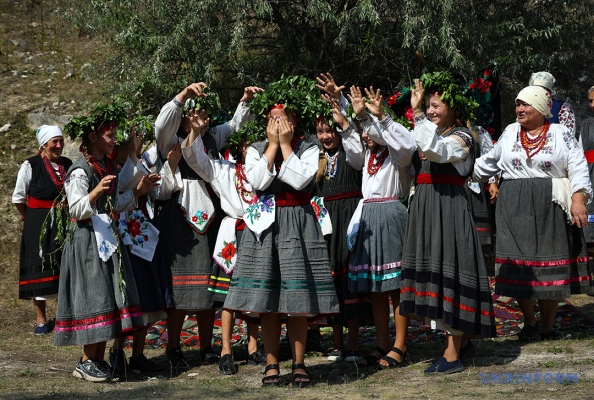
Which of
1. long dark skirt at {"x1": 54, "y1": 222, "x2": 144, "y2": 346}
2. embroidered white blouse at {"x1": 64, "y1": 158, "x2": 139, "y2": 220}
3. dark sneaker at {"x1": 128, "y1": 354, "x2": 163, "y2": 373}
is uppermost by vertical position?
embroidered white blouse at {"x1": 64, "y1": 158, "x2": 139, "y2": 220}

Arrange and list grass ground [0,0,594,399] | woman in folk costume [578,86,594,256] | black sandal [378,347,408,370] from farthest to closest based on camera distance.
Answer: woman in folk costume [578,86,594,256]
black sandal [378,347,408,370]
grass ground [0,0,594,399]

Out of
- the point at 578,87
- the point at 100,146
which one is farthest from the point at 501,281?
the point at 578,87

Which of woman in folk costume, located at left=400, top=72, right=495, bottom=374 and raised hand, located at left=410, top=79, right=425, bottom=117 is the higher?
raised hand, located at left=410, top=79, right=425, bottom=117

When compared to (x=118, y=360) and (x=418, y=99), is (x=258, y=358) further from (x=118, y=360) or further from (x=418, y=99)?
(x=418, y=99)

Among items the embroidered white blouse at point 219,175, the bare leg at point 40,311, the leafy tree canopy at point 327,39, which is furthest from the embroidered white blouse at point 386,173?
the bare leg at point 40,311

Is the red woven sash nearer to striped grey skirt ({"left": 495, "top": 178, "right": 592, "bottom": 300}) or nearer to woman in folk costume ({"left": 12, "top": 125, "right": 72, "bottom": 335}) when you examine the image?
striped grey skirt ({"left": 495, "top": 178, "right": 592, "bottom": 300})

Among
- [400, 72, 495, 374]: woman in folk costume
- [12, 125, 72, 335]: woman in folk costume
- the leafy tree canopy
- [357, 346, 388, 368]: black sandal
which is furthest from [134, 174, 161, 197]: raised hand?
the leafy tree canopy

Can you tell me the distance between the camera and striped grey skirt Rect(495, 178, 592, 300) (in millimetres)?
5867

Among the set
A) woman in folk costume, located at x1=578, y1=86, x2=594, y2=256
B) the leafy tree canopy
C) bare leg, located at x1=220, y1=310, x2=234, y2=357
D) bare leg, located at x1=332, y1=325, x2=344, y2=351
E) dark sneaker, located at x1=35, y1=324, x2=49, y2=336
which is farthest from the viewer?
the leafy tree canopy

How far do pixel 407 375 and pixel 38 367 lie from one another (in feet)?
9.12

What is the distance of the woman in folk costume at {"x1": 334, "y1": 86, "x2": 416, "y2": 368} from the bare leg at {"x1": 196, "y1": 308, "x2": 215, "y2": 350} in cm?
121

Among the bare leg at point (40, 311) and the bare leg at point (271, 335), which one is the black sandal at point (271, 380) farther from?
Answer: the bare leg at point (40, 311)

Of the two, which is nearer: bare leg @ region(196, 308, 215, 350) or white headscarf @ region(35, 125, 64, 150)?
bare leg @ region(196, 308, 215, 350)

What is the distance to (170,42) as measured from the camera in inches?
379
